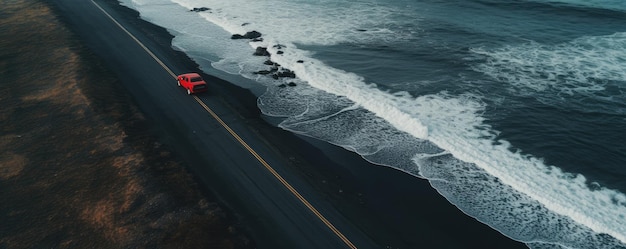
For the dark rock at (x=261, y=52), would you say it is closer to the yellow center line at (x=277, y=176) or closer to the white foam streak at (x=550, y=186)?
the yellow center line at (x=277, y=176)

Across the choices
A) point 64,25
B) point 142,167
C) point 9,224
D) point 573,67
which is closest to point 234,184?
point 142,167

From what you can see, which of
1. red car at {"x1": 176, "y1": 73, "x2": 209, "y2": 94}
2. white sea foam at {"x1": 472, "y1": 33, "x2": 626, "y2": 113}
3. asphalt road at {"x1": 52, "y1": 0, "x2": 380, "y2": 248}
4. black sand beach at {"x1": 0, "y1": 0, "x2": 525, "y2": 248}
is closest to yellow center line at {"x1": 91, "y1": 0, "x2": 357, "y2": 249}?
asphalt road at {"x1": 52, "y1": 0, "x2": 380, "y2": 248}

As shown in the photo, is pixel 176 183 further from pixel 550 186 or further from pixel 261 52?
pixel 261 52

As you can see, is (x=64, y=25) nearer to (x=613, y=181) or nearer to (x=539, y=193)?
(x=539, y=193)

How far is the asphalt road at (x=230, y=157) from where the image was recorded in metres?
25.8

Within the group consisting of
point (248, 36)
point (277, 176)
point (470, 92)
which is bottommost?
point (277, 176)

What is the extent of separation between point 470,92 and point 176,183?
34554 millimetres

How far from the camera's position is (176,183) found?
2970cm

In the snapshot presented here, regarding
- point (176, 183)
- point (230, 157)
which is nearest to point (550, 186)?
point (230, 157)

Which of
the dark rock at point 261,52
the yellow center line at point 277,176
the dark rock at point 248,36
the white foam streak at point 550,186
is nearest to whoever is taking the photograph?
the yellow center line at point 277,176

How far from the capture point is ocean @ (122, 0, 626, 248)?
3020 cm

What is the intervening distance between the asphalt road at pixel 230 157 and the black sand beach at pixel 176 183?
11cm

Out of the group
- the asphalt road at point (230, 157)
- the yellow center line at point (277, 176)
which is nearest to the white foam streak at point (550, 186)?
the asphalt road at point (230, 157)

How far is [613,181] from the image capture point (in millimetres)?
31641
